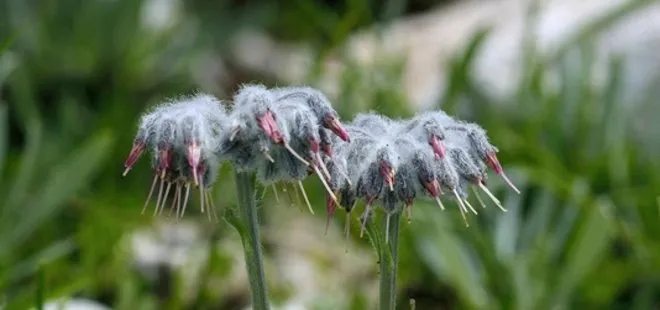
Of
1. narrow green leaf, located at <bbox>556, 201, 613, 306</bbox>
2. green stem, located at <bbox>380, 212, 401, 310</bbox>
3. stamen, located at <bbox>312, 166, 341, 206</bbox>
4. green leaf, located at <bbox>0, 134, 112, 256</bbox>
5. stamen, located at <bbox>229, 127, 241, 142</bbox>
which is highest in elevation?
green leaf, located at <bbox>0, 134, 112, 256</bbox>

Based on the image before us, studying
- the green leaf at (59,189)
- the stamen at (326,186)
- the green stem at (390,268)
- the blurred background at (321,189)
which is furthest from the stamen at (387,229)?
the green leaf at (59,189)

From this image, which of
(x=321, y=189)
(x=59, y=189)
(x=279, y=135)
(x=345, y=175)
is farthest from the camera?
(x=321, y=189)

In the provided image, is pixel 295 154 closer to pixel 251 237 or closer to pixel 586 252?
pixel 251 237

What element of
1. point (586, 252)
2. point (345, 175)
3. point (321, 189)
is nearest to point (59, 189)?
point (321, 189)

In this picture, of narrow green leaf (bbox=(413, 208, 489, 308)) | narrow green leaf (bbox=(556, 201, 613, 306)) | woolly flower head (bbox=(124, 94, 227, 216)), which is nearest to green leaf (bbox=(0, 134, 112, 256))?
narrow green leaf (bbox=(413, 208, 489, 308))

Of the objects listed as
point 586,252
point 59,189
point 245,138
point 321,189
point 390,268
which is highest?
point 321,189

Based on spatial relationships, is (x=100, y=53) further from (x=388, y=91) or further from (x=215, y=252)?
(x=215, y=252)

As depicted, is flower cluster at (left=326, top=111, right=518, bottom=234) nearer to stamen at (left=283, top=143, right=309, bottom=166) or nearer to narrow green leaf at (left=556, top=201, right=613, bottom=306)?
stamen at (left=283, top=143, right=309, bottom=166)
